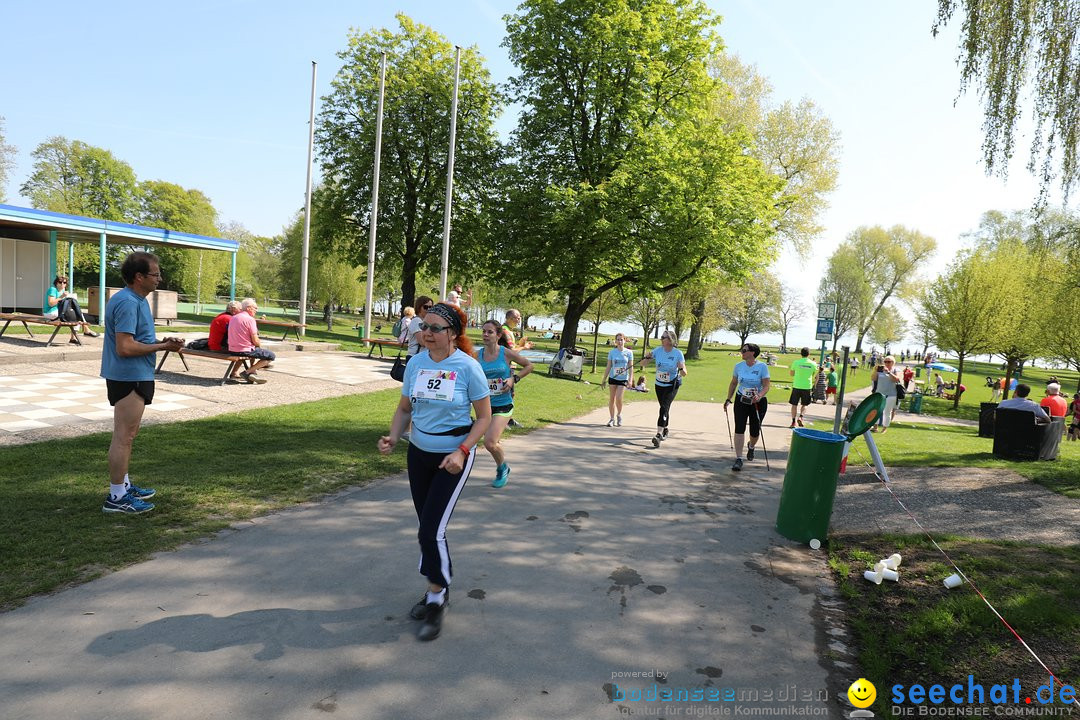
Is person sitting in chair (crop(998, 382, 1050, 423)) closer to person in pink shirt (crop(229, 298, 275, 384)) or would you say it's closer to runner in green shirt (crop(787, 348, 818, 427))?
runner in green shirt (crop(787, 348, 818, 427))

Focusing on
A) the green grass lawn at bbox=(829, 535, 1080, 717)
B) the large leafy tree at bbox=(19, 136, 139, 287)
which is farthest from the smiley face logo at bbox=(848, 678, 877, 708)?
the large leafy tree at bbox=(19, 136, 139, 287)

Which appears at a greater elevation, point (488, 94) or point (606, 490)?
point (488, 94)

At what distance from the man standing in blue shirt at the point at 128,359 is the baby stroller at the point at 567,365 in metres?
16.5

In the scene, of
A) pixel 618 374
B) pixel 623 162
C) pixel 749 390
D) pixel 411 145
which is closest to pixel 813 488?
pixel 749 390

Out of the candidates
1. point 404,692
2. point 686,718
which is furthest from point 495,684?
point 686,718

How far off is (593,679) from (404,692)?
96 centimetres

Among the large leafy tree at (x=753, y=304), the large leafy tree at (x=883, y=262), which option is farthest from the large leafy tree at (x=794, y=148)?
the large leafy tree at (x=883, y=262)

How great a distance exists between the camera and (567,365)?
69.4 feet

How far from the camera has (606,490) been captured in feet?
22.7

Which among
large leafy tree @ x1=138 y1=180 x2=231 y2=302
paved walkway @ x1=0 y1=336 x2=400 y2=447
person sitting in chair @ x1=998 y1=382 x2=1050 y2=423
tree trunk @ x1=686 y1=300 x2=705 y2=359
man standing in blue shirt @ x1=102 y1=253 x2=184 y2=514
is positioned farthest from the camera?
large leafy tree @ x1=138 y1=180 x2=231 y2=302

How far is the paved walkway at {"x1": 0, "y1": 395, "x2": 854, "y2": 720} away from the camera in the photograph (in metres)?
2.88

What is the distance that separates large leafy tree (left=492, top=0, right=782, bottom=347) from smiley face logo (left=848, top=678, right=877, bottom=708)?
20127 millimetres

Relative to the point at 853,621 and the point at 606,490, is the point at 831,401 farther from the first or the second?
the point at 853,621

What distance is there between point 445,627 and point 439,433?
114 cm
